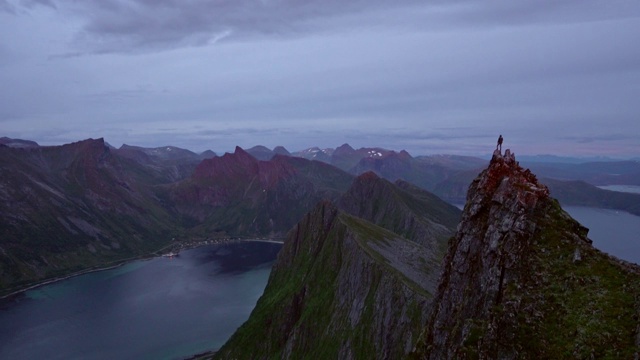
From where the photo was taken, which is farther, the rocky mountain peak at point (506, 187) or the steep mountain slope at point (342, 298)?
the steep mountain slope at point (342, 298)

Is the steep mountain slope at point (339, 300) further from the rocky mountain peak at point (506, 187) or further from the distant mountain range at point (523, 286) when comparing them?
the rocky mountain peak at point (506, 187)

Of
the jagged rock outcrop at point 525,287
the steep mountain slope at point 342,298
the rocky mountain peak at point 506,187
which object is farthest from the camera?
the steep mountain slope at point 342,298

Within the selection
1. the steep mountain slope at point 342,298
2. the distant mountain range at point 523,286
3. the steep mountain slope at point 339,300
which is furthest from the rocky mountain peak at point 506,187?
the steep mountain slope at point 339,300

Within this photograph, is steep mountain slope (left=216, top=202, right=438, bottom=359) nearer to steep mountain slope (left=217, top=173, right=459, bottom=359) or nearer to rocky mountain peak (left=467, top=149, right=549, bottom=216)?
steep mountain slope (left=217, top=173, right=459, bottom=359)

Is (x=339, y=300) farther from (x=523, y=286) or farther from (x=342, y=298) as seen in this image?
(x=523, y=286)

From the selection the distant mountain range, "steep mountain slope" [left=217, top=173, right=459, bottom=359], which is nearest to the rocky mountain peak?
the distant mountain range

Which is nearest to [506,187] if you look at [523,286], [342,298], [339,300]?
[523,286]
